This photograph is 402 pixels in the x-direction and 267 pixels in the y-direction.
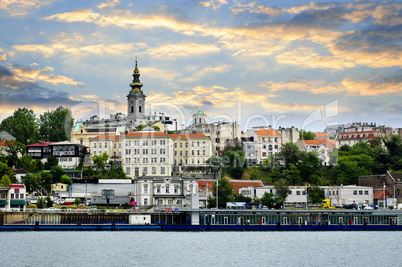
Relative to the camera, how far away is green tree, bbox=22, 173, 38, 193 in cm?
10606

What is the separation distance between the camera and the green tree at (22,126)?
142m

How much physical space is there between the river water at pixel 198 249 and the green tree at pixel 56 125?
6597 centimetres

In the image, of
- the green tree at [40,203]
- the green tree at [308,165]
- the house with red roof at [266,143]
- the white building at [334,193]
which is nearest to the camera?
the green tree at [40,203]

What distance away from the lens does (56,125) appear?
14838cm

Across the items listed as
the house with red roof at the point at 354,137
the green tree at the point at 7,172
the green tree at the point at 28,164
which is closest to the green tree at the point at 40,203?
the green tree at the point at 7,172

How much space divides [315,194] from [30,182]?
47950 millimetres

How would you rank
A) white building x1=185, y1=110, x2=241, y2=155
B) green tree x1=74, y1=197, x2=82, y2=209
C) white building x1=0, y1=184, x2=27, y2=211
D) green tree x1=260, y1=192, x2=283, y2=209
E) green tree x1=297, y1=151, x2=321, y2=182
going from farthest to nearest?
1. white building x1=185, y1=110, x2=241, y2=155
2. green tree x1=297, y1=151, x2=321, y2=182
3. green tree x1=260, y1=192, x2=283, y2=209
4. green tree x1=74, y1=197, x2=82, y2=209
5. white building x1=0, y1=184, x2=27, y2=211

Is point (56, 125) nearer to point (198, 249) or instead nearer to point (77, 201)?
point (77, 201)

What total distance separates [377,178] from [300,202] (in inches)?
578

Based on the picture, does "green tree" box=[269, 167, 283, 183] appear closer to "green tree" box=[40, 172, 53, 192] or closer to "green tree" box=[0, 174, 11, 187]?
"green tree" box=[40, 172, 53, 192]

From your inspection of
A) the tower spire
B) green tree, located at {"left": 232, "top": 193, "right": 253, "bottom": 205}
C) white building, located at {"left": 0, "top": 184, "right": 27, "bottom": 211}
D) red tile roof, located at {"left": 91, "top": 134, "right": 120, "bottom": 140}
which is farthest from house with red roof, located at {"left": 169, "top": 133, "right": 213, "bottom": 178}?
white building, located at {"left": 0, "top": 184, "right": 27, "bottom": 211}

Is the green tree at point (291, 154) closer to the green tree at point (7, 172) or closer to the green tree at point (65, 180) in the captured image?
the green tree at point (65, 180)

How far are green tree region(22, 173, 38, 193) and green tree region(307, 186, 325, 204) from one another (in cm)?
4637

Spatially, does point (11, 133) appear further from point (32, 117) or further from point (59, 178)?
point (59, 178)
